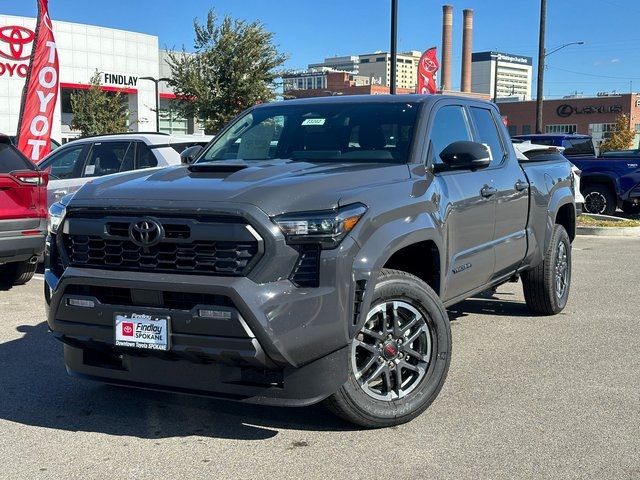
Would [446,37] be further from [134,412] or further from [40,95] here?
[134,412]

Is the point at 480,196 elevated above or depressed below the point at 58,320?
above

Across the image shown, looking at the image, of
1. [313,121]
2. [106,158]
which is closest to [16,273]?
[106,158]

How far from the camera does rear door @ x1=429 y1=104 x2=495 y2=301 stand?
4.93 meters

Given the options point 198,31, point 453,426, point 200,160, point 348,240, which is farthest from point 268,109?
point 198,31

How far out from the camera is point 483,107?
619cm

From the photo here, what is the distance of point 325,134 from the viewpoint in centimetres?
525

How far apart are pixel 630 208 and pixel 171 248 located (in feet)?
53.9

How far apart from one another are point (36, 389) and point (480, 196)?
3.28 metres

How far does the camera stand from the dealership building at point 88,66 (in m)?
37.9

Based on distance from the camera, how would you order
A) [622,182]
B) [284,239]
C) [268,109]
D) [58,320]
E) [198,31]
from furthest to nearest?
[198,31] → [622,182] → [268,109] → [58,320] → [284,239]

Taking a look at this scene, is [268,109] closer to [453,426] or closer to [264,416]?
[264,416]

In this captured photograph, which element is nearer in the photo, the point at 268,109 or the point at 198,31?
the point at 268,109

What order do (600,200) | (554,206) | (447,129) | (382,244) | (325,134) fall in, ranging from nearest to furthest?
(382,244) → (325,134) → (447,129) → (554,206) → (600,200)

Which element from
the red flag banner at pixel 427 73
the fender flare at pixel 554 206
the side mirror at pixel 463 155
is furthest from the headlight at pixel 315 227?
the red flag banner at pixel 427 73
